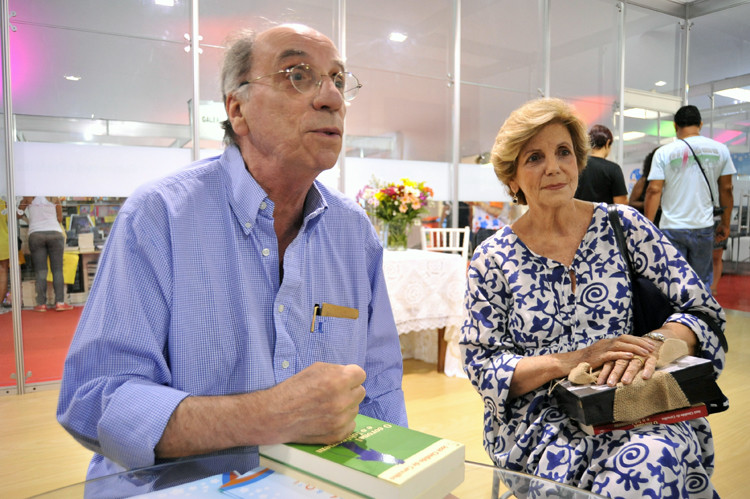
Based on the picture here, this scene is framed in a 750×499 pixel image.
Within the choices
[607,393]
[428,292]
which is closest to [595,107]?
[428,292]

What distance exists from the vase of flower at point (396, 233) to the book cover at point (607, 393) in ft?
9.69

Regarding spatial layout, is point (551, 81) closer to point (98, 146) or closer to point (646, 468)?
point (98, 146)

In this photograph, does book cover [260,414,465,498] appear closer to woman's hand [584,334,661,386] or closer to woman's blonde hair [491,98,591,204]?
→ woman's hand [584,334,661,386]

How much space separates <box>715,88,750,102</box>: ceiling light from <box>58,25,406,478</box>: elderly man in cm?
762

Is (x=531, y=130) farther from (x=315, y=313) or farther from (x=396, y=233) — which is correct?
(x=396, y=233)

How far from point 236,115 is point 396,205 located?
302cm

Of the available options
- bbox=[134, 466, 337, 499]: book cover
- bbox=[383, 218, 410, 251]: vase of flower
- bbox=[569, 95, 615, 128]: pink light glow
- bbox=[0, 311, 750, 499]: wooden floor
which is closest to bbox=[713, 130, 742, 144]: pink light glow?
bbox=[569, 95, 615, 128]: pink light glow

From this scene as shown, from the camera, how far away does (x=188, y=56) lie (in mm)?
4449

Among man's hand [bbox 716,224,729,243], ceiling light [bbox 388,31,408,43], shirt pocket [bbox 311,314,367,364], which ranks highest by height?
ceiling light [bbox 388,31,408,43]

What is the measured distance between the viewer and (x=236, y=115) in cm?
122

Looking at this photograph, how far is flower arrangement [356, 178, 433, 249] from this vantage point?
4.18 m

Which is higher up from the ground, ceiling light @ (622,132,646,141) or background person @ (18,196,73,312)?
ceiling light @ (622,132,646,141)

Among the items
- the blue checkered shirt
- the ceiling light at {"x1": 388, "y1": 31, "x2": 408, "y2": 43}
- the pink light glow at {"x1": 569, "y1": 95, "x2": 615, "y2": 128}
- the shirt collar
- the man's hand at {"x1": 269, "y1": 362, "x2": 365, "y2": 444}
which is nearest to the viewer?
the man's hand at {"x1": 269, "y1": 362, "x2": 365, "y2": 444}

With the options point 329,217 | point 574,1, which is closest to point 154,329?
point 329,217
